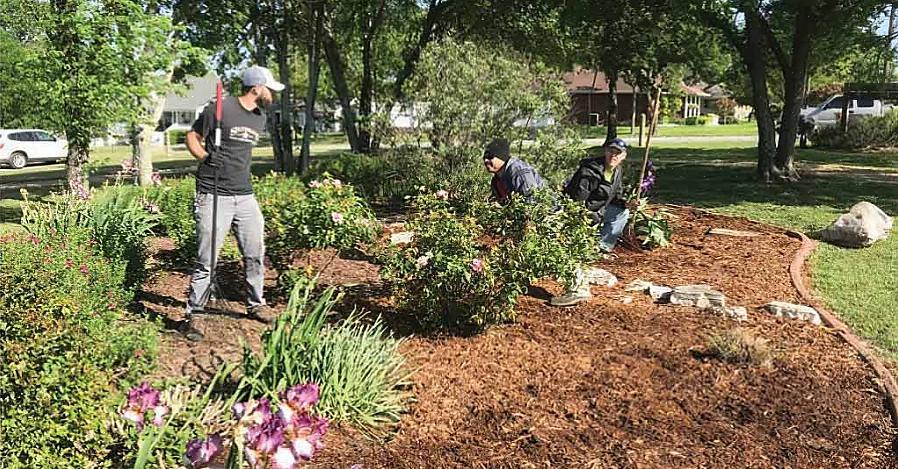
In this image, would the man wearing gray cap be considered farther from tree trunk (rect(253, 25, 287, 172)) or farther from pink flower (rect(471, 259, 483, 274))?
tree trunk (rect(253, 25, 287, 172))

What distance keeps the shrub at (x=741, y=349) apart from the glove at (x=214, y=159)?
10.7 feet

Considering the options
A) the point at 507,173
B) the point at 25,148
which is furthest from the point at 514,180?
the point at 25,148

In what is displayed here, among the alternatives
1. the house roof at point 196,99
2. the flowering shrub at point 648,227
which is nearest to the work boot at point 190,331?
the flowering shrub at point 648,227

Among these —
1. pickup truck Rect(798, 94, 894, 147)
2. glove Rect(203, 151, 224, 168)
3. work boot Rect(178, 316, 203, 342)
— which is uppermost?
pickup truck Rect(798, 94, 894, 147)

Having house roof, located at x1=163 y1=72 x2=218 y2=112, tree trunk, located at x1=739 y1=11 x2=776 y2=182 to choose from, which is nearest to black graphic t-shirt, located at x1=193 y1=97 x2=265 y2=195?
tree trunk, located at x1=739 y1=11 x2=776 y2=182

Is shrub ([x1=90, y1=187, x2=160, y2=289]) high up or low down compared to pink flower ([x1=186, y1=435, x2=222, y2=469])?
up

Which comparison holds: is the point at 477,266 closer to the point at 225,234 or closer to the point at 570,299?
the point at 570,299

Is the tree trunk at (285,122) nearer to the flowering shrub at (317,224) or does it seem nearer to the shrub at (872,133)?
the flowering shrub at (317,224)

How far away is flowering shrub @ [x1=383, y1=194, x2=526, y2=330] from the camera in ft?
15.0

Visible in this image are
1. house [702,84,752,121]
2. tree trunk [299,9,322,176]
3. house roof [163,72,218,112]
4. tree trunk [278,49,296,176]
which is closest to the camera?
tree trunk [299,9,322,176]

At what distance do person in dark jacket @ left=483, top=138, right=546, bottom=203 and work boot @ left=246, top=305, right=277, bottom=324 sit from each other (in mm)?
1902

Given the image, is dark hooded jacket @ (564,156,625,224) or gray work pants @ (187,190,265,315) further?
dark hooded jacket @ (564,156,625,224)

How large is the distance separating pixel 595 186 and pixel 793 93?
28.6ft

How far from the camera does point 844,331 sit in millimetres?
5016
